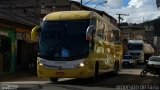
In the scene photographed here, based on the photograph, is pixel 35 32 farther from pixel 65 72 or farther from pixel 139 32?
pixel 139 32

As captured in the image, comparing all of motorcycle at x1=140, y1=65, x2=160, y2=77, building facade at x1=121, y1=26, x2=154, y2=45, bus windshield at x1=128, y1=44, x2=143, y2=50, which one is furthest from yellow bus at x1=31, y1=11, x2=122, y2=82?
building facade at x1=121, y1=26, x2=154, y2=45

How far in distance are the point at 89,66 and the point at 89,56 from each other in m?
0.51

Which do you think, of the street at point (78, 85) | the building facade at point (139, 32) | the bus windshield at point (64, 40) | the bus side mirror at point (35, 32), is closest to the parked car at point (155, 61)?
the street at point (78, 85)

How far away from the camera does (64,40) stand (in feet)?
74.6

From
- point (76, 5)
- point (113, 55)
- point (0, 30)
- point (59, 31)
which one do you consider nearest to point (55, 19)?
point (59, 31)

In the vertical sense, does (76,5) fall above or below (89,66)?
above

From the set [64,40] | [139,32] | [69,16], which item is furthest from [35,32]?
[139,32]

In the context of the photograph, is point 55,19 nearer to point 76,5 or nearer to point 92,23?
point 92,23

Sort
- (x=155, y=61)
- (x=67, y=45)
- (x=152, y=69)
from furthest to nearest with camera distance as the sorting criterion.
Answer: (x=155, y=61) < (x=152, y=69) < (x=67, y=45)

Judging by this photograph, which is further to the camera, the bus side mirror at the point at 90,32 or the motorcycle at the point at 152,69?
the motorcycle at the point at 152,69

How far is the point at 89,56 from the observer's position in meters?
22.7

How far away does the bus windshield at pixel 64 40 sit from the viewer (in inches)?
886

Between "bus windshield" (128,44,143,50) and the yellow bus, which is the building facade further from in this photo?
the yellow bus

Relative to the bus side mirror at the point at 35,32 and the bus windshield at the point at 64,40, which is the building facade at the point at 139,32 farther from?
the bus windshield at the point at 64,40
